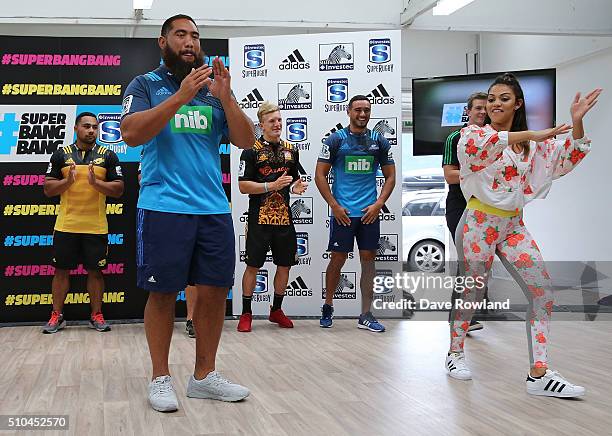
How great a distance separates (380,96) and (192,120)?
3536 mm

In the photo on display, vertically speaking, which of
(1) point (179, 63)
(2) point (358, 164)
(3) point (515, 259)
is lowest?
(3) point (515, 259)

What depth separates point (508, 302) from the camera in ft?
25.4

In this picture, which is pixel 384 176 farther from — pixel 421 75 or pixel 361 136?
pixel 421 75

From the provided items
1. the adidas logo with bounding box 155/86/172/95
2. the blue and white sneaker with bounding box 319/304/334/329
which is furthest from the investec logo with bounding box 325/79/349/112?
the adidas logo with bounding box 155/86/172/95

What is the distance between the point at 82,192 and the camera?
6.04 metres

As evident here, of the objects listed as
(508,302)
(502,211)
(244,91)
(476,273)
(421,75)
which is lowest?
(508,302)

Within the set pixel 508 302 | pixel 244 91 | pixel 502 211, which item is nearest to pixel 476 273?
pixel 502 211

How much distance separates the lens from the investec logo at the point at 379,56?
6562mm

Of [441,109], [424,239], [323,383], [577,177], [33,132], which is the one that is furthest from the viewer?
[424,239]

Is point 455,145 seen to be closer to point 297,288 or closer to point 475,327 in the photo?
point 475,327

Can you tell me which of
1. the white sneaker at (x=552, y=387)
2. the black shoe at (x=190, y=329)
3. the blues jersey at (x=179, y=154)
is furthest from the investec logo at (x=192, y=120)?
the black shoe at (x=190, y=329)

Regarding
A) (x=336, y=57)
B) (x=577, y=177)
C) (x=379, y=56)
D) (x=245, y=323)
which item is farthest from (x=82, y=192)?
(x=577, y=177)

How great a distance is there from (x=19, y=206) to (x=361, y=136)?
2.90 metres

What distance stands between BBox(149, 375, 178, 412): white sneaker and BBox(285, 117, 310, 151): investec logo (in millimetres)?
3589
